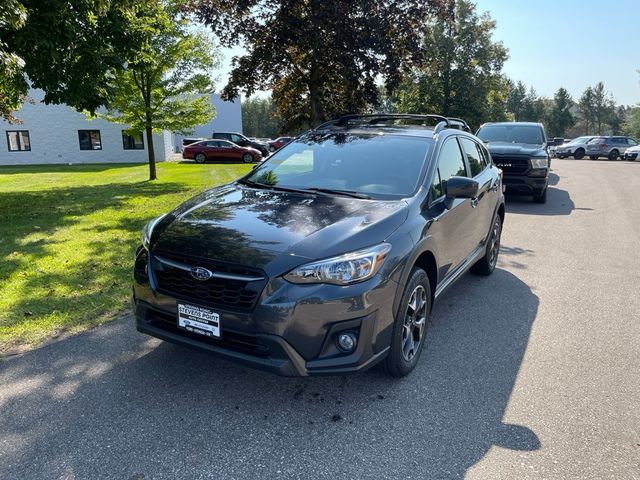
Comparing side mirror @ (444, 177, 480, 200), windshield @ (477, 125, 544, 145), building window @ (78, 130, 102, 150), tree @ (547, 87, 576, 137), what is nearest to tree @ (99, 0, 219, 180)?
windshield @ (477, 125, 544, 145)

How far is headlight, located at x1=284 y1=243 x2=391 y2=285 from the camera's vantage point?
2832 mm

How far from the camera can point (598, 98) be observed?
8531 cm

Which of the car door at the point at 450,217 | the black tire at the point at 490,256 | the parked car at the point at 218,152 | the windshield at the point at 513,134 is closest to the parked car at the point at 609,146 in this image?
the parked car at the point at 218,152

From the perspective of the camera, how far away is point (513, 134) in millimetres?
12812

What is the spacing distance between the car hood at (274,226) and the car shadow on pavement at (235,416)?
804mm

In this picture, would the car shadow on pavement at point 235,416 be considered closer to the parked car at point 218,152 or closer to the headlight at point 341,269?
the headlight at point 341,269

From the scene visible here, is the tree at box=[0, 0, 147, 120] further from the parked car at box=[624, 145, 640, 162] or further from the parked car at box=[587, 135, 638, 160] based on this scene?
the parked car at box=[587, 135, 638, 160]

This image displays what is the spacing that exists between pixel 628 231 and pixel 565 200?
3.91 metres

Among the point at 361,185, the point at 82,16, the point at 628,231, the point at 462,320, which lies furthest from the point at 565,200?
the point at 82,16

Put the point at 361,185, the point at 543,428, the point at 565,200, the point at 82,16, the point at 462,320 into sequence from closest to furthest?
the point at 543,428
the point at 361,185
the point at 462,320
the point at 82,16
the point at 565,200

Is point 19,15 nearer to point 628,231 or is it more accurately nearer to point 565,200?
point 628,231

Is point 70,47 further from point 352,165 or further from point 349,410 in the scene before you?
point 349,410

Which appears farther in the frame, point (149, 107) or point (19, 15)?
point (149, 107)

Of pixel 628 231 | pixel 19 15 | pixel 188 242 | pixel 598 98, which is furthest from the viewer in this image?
pixel 598 98
